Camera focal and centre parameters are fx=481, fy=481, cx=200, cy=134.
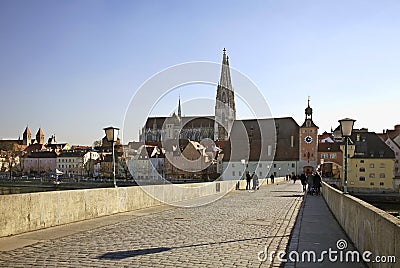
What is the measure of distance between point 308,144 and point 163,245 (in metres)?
108

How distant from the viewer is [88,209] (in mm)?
13898

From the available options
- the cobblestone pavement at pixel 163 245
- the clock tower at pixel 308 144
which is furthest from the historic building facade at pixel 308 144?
the cobblestone pavement at pixel 163 245

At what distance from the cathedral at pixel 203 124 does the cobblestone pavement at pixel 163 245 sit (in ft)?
217

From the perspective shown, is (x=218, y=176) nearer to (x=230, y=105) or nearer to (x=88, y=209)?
(x=230, y=105)

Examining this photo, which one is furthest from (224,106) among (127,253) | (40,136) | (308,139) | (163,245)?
(40,136)

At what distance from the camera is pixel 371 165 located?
9662cm

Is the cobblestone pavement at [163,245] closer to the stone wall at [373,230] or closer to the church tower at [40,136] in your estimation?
the stone wall at [373,230]

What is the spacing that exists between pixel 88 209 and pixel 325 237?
21.9 ft

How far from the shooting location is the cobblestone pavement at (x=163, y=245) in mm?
7816

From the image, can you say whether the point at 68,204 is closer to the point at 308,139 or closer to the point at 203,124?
the point at 308,139

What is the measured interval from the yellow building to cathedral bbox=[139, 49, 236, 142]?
25362mm

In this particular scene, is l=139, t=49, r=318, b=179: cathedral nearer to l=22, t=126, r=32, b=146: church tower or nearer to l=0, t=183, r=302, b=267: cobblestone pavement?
l=22, t=126, r=32, b=146: church tower

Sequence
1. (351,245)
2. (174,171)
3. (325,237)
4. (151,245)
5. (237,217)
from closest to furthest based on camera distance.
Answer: (151,245) < (351,245) < (325,237) < (237,217) < (174,171)

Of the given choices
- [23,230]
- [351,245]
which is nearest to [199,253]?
[351,245]
